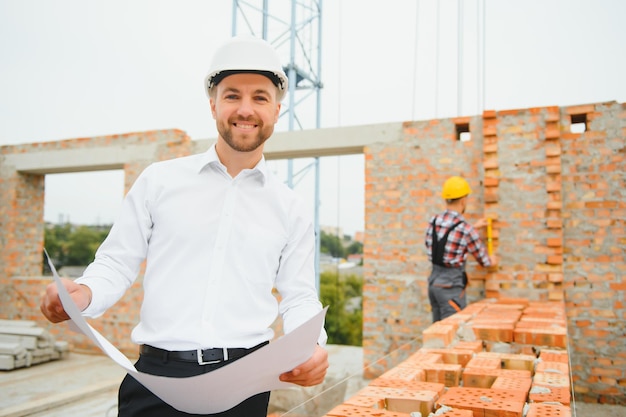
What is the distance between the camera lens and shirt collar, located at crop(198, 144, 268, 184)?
1470mm

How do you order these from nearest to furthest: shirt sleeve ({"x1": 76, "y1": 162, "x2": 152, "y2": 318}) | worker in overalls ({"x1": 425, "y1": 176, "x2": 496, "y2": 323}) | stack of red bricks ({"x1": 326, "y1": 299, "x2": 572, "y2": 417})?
shirt sleeve ({"x1": 76, "y1": 162, "x2": 152, "y2": 318})
stack of red bricks ({"x1": 326, "y1": 299, "x2": 572, "y2": 417})
worker in overalls ({"x1": 425, "y1": 176, "x2": 496, "y2": 323})

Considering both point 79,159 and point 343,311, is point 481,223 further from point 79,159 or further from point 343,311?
point 343,311

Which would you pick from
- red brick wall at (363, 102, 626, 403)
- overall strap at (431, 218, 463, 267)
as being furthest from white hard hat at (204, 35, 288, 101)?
red brick wall at (363, 102, 626, 403)

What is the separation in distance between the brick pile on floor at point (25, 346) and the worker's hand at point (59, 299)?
273 inches

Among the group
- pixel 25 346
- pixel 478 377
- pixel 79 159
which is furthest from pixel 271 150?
pixel 478 377

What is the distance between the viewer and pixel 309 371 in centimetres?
113

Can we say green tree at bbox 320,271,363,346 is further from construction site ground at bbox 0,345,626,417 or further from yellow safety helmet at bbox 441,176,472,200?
yellow safety helmet at bbox 441,176,472,200

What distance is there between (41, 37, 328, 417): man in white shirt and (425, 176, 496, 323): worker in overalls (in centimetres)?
336

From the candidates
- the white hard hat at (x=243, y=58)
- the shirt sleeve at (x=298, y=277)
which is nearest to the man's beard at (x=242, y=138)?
the white hard hat at (x=243, y=58)

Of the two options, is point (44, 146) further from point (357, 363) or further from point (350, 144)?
point (357, 363)

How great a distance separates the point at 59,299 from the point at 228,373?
42 centimetres

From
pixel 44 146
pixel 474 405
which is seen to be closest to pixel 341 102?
pixel 44 146

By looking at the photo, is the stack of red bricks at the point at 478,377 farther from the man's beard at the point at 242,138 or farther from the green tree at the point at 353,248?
the green tree at the point at 353,248

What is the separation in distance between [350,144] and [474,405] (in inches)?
187
